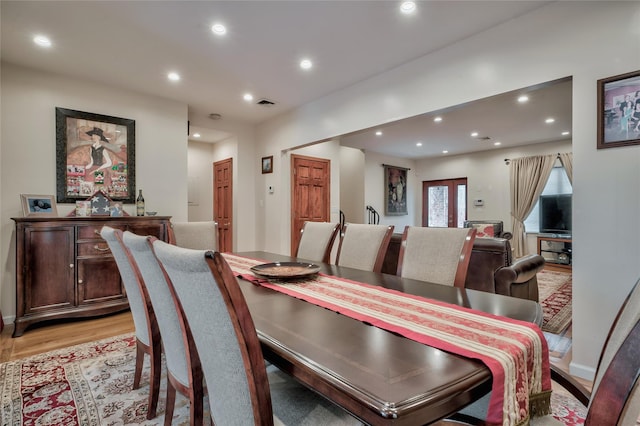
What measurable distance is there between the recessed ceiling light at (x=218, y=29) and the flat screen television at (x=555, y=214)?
23.6ft

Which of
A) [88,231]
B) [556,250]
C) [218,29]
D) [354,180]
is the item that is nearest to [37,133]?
[88,231]

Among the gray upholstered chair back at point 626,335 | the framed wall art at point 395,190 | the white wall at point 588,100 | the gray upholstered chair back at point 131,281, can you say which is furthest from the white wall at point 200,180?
the gray upholstered chair back at point 626,335

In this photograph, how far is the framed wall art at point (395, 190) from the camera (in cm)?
833

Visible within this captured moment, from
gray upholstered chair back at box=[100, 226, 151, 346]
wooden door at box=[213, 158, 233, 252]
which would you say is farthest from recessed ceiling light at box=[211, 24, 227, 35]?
wooden door at box=[213, 158, 233, 252]

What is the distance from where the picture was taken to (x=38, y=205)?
320 cm

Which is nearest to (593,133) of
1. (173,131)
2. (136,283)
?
(136,283)

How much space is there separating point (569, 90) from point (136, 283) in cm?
512

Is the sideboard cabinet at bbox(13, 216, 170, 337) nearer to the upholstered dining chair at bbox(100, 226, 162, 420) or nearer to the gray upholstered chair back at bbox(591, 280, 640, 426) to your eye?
the upholstered dining chair at bbox(100, 226, 162, 420)

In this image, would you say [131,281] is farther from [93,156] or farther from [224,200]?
[224,200]

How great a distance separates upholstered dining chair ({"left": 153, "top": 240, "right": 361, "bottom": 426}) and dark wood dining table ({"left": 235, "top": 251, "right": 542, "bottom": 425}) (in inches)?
4.3

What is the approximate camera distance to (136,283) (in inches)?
61.4

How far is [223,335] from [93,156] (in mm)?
3872

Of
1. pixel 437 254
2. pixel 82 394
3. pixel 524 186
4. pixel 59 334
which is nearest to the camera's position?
pixel 437 254

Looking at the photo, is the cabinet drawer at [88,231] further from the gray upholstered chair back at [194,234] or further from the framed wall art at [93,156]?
the gray upholstered chair back at [194,234]
